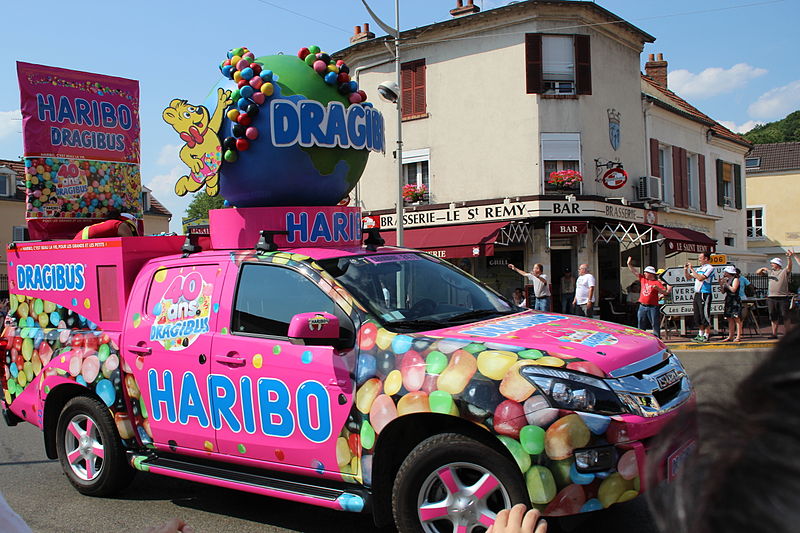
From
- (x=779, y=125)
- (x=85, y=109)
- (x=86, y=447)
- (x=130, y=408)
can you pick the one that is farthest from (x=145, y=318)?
(x=779, y=125)

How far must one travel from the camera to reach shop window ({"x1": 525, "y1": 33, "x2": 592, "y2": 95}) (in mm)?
22391

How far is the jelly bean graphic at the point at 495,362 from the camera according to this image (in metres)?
3.84

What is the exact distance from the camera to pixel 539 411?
370 cm

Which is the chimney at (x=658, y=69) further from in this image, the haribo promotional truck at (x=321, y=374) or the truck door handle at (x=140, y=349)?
the truck door handle at (x=140, y=349)

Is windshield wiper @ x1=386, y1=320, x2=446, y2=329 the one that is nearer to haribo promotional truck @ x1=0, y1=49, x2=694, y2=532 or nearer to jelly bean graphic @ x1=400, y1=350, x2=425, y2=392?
haribo promotional truck @ x1=0, y1=49, x2=694, y2=532

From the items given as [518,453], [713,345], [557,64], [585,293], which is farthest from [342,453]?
[557,64]

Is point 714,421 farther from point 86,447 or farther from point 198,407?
point 86,447

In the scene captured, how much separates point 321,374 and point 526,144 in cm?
1910

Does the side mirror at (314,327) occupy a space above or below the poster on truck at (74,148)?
below

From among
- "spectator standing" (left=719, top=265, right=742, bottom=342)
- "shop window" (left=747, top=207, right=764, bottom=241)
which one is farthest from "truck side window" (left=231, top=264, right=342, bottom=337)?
"shop window" (left=747, top=207, right=764, bottom=241)

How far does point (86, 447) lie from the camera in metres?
5.88

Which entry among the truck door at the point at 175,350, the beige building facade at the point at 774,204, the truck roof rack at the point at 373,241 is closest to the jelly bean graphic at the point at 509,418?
the truck roof rack at the point at 373,241

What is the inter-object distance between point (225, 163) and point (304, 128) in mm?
744

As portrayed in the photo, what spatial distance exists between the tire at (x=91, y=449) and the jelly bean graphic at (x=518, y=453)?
330 cm
